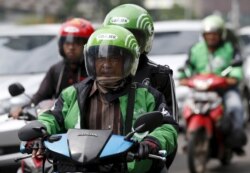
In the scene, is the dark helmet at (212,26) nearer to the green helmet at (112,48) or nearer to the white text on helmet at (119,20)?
the white text on helmet at (119,20)

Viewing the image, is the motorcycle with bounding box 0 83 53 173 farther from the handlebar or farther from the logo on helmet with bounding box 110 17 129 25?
the handlebar

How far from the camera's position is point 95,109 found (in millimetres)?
4672

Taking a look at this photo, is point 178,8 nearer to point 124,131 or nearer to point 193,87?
point 193,87

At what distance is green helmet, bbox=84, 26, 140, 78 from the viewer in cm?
451

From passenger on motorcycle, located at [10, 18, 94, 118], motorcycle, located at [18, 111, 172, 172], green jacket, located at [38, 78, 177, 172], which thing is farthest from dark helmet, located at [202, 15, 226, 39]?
motorcycle, located at [18, 111, 172, 172]

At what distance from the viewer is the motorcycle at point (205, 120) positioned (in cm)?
994

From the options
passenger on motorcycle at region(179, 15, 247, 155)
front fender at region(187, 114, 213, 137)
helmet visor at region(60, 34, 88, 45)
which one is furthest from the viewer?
passenger on motorcycle at region(179, 15, 247, 155)

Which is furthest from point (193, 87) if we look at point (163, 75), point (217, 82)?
point (163, 75)

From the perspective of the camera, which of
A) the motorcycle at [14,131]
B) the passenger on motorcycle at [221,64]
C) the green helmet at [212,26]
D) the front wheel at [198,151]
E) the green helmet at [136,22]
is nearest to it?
the green helmet at [136,22]

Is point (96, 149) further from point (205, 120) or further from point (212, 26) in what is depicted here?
point (212, 26)

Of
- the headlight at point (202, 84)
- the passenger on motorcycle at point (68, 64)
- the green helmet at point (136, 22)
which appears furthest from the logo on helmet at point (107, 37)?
the headlight at point (202, 84)

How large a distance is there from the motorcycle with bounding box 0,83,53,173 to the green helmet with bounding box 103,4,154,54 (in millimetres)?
1176

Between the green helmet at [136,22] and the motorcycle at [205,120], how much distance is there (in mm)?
4223

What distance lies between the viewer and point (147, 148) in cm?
423
